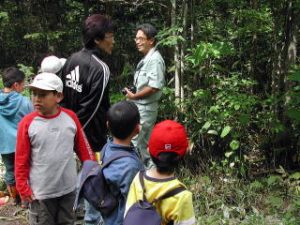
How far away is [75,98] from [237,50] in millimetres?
3293

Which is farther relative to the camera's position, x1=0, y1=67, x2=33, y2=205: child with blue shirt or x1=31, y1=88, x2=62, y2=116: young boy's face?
x1=0, y1=67, x2=33, y2=205: child with blue shirt

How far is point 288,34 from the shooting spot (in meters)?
5.76

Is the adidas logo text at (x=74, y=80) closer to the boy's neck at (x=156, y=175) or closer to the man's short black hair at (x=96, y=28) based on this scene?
the man's short black hair at (x=96, y=28)

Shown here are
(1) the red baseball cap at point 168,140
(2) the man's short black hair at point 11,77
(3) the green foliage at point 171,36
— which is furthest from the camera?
(3) the green foliage at point 171,36

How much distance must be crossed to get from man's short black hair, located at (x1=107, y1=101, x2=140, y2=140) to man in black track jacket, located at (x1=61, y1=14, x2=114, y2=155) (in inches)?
43.5

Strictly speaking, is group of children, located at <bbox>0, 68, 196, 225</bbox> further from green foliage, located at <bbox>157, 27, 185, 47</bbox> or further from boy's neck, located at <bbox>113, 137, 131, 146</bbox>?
green foliage, located at <bbox>157, 27, 185, 47</bbox>

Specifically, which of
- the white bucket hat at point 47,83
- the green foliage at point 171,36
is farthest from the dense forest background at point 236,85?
the white bucket hat at point 47,83

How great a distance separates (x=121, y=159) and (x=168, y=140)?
37 centimetres

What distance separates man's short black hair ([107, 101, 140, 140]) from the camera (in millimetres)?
2613

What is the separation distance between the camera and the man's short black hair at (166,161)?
234 centimetres

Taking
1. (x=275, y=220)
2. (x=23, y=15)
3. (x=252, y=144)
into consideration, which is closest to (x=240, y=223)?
(x=275, y=220)

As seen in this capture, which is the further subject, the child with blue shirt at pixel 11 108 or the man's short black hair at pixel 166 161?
the child with blue shirt at pixel 11 108

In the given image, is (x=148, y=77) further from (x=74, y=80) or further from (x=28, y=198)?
(x=28, y=198)

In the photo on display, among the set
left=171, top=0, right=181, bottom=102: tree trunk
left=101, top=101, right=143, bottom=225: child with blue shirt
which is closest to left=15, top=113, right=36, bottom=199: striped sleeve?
left=101, top=101, right=143, bottom=225: child with blue shirt
